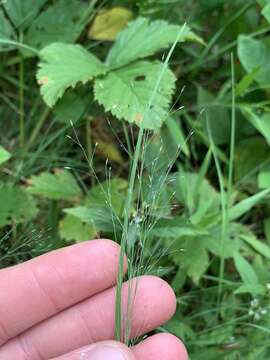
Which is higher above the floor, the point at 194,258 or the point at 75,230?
the point at 75,230

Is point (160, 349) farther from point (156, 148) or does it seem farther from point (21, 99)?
point (21, 99)

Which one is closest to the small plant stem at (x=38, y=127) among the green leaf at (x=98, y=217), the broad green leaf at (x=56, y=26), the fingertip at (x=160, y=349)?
the broad green leaf at (x=56, y=26)

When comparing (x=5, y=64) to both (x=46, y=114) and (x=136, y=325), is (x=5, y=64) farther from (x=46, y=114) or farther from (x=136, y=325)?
(x=136, y=325)

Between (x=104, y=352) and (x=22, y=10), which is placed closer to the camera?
(x=104, y=352)

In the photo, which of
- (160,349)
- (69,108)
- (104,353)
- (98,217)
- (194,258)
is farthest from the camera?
(69,108)

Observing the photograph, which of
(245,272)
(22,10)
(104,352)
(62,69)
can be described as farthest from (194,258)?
(22,10)

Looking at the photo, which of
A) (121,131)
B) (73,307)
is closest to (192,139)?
(121,131)

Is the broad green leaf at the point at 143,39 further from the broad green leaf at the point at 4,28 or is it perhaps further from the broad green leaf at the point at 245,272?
the broad green leaf at the point at 245,272

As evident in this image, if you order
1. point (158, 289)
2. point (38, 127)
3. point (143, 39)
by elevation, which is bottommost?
point (158, 289)
